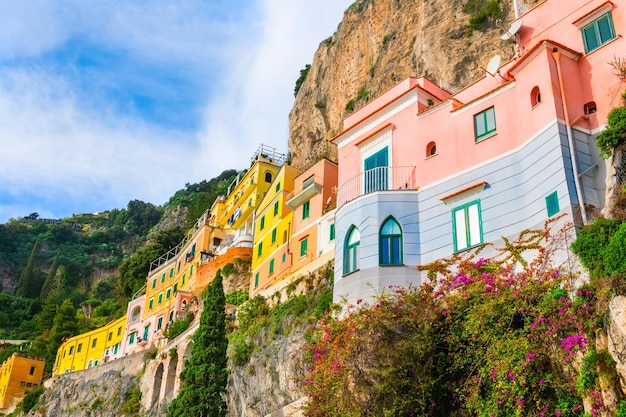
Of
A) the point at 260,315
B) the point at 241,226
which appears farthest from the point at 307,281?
the point at 241,226

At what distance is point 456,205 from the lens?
64.4ft

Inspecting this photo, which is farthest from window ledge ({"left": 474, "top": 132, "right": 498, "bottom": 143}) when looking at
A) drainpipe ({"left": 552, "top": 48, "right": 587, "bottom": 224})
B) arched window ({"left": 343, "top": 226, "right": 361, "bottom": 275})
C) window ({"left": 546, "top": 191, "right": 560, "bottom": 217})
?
arched window ({"left": 343, "top": 226, "right": 361, "bottom": 275})

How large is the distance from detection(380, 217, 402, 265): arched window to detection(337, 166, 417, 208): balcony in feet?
4.44

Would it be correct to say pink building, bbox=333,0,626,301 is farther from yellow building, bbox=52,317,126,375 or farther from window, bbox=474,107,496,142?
yellow building, bbox=52,317,126,375

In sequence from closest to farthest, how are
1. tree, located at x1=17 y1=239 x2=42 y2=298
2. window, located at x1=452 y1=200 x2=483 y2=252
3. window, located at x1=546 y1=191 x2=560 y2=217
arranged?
window, located at x1=546 y1=191 x2=560 y2=217
window, located at x1=452 y1=200 x2=483 y2=252
tree, located at x1=17 y1=239 x2=42 y2=298

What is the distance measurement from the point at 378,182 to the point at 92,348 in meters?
51.4

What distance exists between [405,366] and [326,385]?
7.36 ft

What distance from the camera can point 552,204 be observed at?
Answer: 16859 millimetres

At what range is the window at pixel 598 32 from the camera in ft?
60.4

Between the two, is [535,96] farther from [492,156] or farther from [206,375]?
[206,375]

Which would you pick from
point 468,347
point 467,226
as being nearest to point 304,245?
point 467,226

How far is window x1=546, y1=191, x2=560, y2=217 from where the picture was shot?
16.7 metres

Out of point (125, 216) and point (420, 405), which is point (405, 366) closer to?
point (420, 405)

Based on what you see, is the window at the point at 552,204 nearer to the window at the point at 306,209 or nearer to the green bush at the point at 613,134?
the green bush at the point at 613,134
